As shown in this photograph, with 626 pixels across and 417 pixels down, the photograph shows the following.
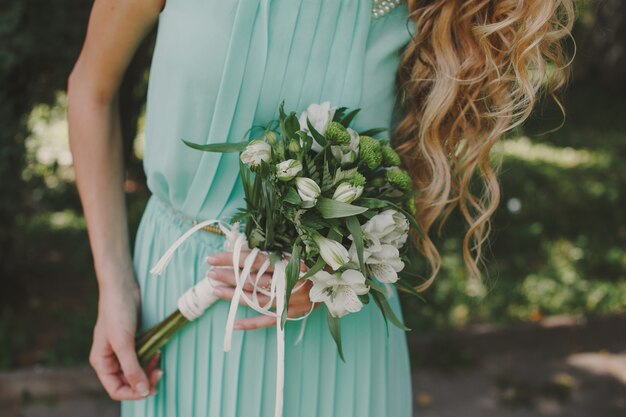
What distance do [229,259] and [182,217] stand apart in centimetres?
23

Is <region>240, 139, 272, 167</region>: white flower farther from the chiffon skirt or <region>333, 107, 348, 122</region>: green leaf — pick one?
the chiffon skirt

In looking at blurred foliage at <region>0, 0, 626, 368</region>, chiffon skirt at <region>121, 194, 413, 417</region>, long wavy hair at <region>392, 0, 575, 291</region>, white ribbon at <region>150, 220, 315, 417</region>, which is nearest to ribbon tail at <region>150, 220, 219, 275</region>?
white ribbon at <region>150, 220, 315, 417</region>

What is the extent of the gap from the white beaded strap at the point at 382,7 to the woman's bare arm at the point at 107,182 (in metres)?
0.50

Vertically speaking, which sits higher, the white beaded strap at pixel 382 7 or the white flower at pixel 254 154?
the white beaded strap at pixel 382 7

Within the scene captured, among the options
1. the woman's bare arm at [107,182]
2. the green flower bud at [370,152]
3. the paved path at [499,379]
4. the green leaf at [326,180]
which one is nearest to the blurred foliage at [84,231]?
the paved path at [499,379]

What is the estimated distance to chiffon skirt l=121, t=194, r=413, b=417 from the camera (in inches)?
63.4

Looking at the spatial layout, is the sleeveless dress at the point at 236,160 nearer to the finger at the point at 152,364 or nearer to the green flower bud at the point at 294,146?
the finger at the point at 152,364

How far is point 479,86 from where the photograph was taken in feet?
5.59

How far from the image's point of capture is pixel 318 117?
1411mm

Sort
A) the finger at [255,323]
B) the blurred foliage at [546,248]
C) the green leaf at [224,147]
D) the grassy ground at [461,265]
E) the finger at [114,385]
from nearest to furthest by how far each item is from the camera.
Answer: the green leaf at [224,147] → the finger at [255,323] → the finger at [114,385] → the grassy ground at [461,265] → the blurred foliage at [546,248]

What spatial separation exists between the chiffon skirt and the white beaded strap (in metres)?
0.65

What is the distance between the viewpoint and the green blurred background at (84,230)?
3553mm

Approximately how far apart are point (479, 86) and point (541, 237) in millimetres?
4568

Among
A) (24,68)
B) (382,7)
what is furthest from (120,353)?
(24,68)
